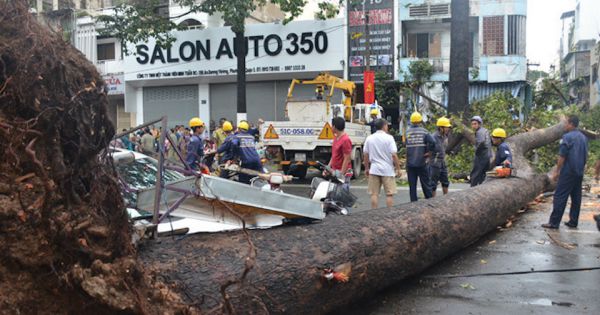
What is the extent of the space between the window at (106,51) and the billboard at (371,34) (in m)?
12.7

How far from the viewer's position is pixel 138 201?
3895 mm

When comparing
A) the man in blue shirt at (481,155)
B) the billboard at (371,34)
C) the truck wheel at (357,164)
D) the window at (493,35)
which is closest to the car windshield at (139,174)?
the man in blue shirt at (481,155)

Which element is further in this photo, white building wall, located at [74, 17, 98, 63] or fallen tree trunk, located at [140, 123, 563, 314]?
white building wall, located at [74, 17, 98, 63]

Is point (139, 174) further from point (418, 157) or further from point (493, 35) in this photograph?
point (493, 35)

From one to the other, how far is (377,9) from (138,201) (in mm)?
22872

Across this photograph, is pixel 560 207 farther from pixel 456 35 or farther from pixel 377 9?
pixel 377 9

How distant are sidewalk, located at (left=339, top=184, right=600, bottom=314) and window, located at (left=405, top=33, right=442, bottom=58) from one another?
19.6 metres

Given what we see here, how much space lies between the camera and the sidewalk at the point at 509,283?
15.4ft

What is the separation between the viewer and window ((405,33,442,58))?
2627cm

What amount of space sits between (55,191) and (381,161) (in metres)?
6.27

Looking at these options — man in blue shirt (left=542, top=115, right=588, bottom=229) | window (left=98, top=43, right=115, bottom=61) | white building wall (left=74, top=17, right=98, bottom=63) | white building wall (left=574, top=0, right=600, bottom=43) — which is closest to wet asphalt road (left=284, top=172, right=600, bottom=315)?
man in blue shirt (left=542, top=115, right=588, bottom=229)

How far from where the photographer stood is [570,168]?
7.76 meters

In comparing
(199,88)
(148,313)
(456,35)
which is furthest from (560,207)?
(199,88)

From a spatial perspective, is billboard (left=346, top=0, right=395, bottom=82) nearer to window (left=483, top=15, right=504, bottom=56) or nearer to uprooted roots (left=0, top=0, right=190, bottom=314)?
window (left=483, top=15, right=504, bottom=56)
